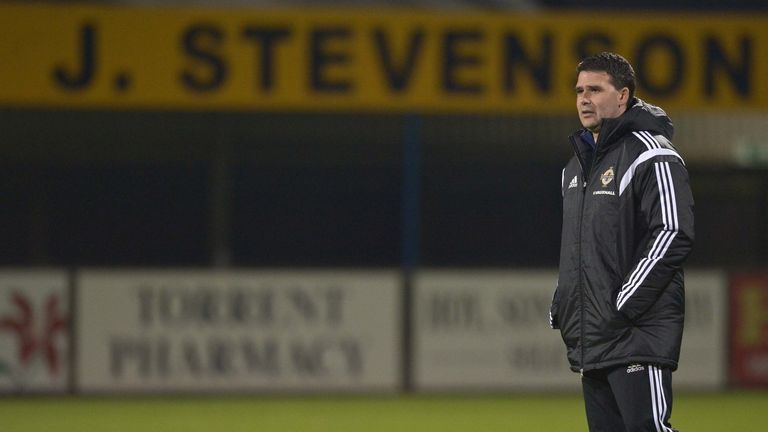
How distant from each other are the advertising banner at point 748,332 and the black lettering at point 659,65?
6.02 feet

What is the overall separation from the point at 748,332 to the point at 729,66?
2.46 m

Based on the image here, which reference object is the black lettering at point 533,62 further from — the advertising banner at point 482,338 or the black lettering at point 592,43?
the advertising banner at point 482,338

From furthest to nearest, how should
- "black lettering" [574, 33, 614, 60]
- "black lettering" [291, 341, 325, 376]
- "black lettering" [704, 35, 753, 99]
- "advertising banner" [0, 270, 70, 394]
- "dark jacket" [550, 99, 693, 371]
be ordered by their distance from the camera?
"black lettering" [704, 35, 753, 99], "black lettering" [574, 33, 614, 60], "black lettering" [291, 341, 325, 376], "advertising banner" [0, 270, 70, 394], "dark jacket" [550, 99, 693, 371]

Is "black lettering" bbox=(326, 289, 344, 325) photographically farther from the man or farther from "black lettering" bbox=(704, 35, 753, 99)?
the man

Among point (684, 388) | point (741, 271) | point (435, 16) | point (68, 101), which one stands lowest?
point (684, 388)

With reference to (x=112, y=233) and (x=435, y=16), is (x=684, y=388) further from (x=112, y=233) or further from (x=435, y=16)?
(x=112, y=233)

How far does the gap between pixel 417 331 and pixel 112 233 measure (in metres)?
10.2

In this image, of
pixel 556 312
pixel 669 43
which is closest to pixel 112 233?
pixel 669 43

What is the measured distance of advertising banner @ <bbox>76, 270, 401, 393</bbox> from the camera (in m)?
11.6

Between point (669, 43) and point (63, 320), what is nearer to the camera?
point (63, 320)

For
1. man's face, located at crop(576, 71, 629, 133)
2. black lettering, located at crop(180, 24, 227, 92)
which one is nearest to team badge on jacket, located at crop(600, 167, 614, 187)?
man's face, located at crop(576, 71, 629, 133)

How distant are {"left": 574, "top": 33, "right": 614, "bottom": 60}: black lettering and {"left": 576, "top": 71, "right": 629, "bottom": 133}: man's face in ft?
25.1

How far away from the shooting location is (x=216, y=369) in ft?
38.2

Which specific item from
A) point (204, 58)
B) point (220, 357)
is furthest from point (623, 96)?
point (204, 58)
